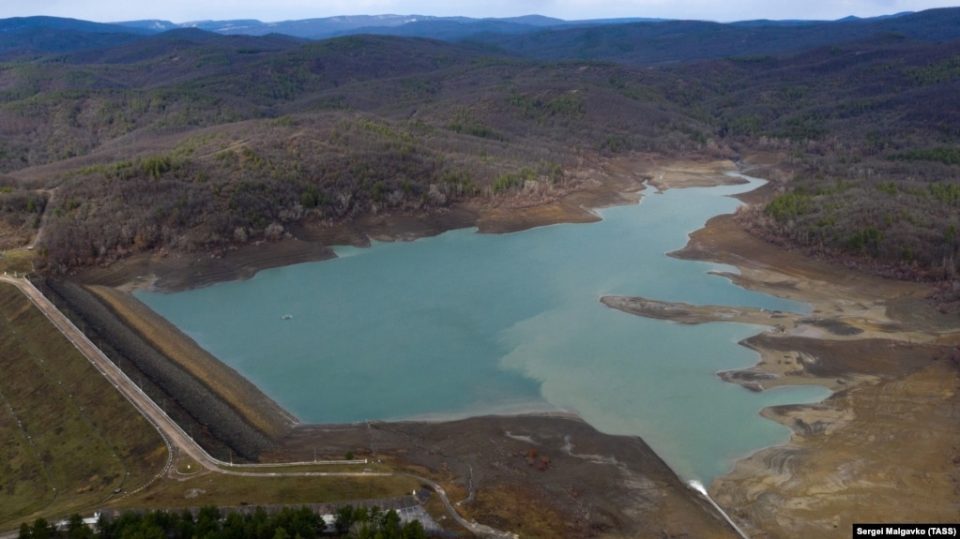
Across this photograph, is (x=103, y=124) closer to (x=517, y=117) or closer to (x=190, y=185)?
(x=190, y=185)

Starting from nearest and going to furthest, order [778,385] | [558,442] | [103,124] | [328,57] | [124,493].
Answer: [124,493], [558,442], [778,385], [103,124], [328,57]

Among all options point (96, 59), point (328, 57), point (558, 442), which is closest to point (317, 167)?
point (558, 442)

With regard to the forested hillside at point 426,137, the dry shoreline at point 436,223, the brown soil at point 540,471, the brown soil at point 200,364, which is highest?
the forested hillside at point 426,137

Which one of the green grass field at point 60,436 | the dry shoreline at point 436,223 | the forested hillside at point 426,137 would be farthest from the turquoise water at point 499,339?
the forested hillside at point 426,137

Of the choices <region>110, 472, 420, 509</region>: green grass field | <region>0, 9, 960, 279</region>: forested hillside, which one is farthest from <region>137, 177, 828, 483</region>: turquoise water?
<region>0, 9, 960, 279</region>: forested hillside

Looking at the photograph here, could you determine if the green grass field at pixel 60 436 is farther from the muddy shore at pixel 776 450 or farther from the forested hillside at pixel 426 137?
the forested hillside at pixel 426 137

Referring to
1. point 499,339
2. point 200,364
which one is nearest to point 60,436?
point 200,364
